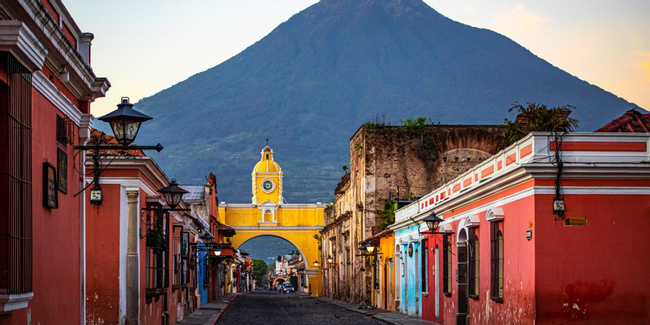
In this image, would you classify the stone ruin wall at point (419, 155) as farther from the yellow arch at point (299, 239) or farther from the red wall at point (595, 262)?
the yellow arch at point (299, 239)

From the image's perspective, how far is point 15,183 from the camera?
29.4 ft

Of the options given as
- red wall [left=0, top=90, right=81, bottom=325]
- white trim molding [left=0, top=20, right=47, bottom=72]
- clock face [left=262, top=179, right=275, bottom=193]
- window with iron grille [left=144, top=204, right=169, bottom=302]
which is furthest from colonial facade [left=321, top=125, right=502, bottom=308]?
clock face [left=262, top=179, right=275, bottom=193]

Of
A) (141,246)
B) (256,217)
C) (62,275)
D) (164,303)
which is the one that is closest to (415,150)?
(164,303)

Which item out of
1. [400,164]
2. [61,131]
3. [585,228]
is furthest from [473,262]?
[400,164]

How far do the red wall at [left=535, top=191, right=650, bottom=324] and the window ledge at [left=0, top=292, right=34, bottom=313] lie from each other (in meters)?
10.1

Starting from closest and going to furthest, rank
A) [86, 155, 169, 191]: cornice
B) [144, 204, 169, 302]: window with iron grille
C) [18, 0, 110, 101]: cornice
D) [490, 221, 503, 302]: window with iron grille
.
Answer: [18, 0, 110, 101]: cornice → [86, 155, 169, 191]: cornice → [490, 221, 503, 302]: window with iron grille → [144, 204, 169, 302]: window with iron grille

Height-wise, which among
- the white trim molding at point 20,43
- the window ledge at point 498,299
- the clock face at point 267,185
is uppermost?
the clock face at point 267,185

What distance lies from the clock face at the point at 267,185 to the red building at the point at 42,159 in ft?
256

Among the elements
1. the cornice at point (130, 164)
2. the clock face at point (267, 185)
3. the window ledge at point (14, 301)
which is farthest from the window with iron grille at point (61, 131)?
the clock face at point (267, 185)

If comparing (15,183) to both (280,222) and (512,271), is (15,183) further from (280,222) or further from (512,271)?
(280,222)

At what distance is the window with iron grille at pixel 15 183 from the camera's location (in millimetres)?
8641

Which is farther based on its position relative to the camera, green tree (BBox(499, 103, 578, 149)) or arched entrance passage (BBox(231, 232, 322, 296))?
arched entrance passage (BBox(231, 232, 322, 296))

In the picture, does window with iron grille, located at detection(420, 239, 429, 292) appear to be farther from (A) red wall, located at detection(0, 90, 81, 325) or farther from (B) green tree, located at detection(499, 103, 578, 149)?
(A) red wall, located at detection(0, 90, 81, 325)

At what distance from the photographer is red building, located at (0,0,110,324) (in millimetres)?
8719
